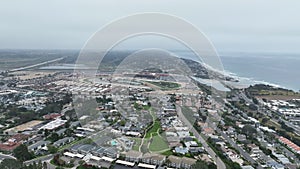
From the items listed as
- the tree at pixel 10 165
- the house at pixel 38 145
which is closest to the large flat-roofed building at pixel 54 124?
the house at pixel 38 145

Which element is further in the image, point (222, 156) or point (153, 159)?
point (222, 156)

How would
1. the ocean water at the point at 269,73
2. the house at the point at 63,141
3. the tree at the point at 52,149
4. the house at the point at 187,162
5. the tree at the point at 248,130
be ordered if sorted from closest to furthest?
the house at the point at 187,162
the tree at the point at 52,149
the house at the point at 63,141
the tree at the point at 248,130
the ocean water at the point at 269,73

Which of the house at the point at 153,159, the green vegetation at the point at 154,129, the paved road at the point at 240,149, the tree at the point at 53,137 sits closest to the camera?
the house at the point at 153,159

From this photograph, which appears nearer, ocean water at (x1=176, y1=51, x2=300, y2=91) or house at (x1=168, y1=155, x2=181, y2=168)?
house at (x1=168, y1=155, x2=181, y2=168)

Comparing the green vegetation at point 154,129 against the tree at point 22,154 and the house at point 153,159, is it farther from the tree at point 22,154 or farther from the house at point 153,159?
the tree at point 22,154

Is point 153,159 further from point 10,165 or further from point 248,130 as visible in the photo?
point 248,130

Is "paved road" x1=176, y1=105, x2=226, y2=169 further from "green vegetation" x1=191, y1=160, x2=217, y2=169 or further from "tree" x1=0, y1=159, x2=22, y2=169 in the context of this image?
"tree" x1=0, y1=159, x2=22, y2=169

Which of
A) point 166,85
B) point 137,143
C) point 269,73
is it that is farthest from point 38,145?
point 269,73

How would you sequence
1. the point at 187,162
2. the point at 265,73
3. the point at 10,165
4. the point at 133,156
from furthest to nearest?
the point at 265,73
the point at 133,156
the point at 187,162
the point at 10,165

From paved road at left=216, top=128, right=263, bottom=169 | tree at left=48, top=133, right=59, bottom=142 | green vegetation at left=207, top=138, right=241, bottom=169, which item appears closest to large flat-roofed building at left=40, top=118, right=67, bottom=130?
tree at left=48, top=133, right=59, bottom=142

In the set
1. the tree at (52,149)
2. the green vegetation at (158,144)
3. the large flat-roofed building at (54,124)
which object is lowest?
the tree at (52,149)

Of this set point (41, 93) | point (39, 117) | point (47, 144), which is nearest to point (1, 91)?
point (41, 93)

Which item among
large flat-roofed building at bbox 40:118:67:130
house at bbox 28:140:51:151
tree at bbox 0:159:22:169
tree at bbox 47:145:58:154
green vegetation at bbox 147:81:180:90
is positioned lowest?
house at bbox 28:140:51:151
